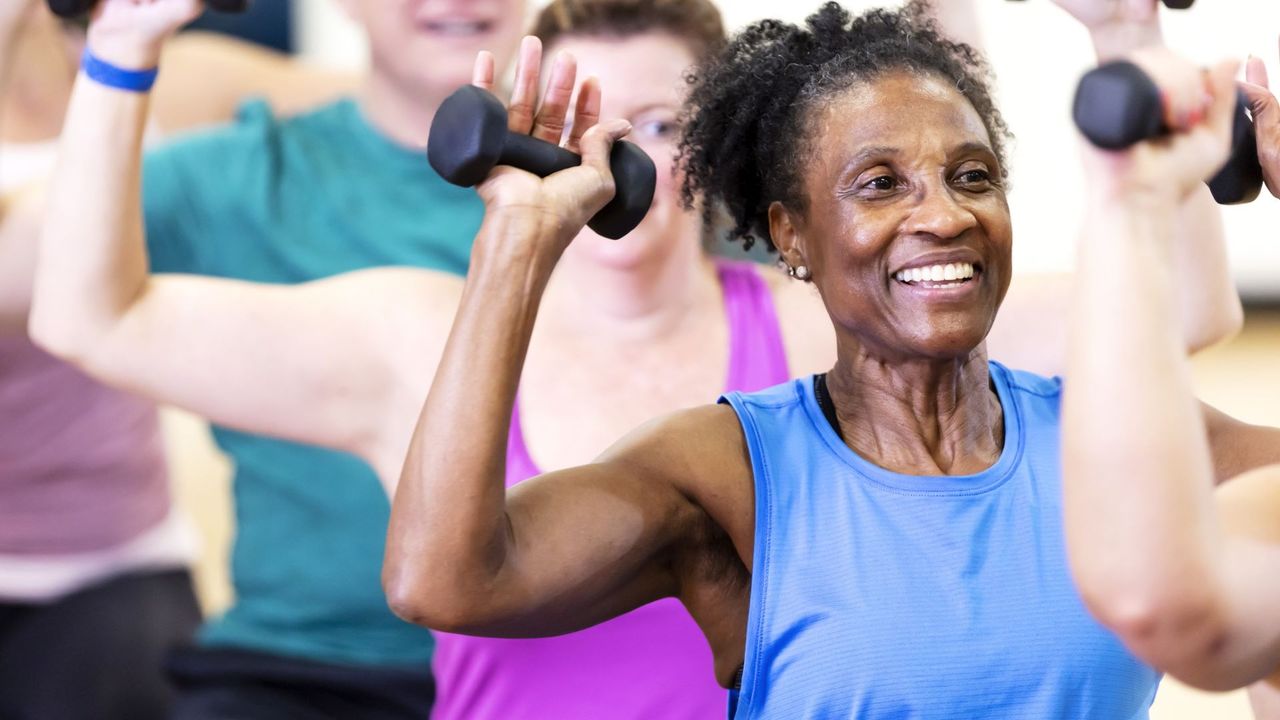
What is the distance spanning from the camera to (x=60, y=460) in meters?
2.74

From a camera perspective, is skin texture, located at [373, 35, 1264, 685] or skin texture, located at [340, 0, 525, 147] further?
skin texture, located at [340, 0, 525, 147]

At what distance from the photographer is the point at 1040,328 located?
195 centimetres

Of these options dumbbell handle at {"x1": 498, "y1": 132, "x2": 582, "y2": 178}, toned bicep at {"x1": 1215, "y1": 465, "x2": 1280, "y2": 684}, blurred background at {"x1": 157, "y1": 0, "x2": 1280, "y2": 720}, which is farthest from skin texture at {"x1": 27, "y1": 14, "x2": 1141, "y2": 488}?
blurred background at {"x1": 157, "y1": 0, "x2": 1280, "y2": 720}

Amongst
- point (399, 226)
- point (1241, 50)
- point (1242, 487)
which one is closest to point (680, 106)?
point (399, 226)

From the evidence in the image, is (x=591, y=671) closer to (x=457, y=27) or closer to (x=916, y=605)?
(x=916, y=605)

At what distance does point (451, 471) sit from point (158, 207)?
1.28m

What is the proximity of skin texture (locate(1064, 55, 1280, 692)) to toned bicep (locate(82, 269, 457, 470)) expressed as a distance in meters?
0.94

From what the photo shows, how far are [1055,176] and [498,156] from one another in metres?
4.34

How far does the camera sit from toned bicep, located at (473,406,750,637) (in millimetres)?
1450

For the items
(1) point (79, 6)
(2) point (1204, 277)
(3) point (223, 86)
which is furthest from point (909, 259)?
(3) point (223, 86)

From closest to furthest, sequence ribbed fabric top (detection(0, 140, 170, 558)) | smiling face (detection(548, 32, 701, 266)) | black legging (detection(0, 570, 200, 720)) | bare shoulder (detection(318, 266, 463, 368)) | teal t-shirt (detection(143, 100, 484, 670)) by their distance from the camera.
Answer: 1. bare shoulder (detection(318, 266, 463, 368))
2. smiling face (detection(548, 32, 701, 266))
3. teal t-shirt (detection(143, 100, 484, 670))
4. black legging (detection(0, 570, 200, 720))
5. ribbed fabric top (detection(0, 140, 170, 558))

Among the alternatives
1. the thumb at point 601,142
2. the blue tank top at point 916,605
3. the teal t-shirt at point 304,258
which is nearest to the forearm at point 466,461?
the thumb at point 601,142

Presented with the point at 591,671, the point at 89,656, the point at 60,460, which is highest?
the point at 591,671

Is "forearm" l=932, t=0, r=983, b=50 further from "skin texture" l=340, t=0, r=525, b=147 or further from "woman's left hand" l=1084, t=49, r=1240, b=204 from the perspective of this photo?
"woman's left hand" l=1084, t=49, r=1240, b=204
